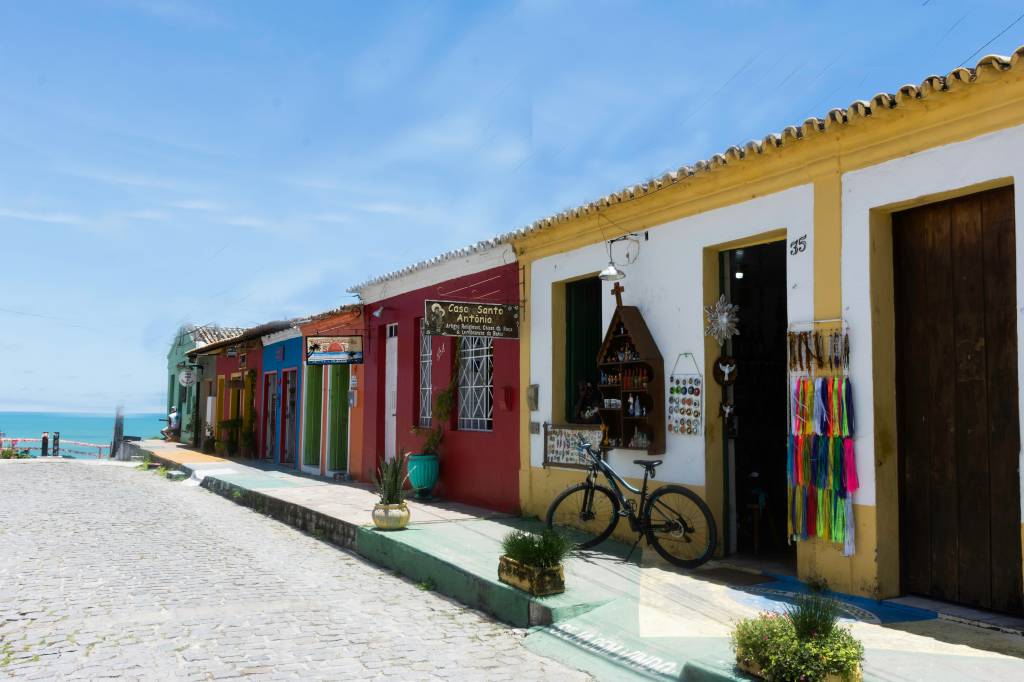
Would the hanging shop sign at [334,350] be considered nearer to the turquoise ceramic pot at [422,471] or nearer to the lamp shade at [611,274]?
the turquoise ceramic pot at [422,471]

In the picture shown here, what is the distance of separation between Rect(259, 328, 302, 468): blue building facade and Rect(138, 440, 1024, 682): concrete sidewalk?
9654 millimetres

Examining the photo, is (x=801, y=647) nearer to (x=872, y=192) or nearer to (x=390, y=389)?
(x=872, y=192)

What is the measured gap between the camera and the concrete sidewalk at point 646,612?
14.6ft

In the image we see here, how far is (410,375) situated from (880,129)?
8.73 metres

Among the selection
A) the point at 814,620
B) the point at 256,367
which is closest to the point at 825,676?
the point at 814,620

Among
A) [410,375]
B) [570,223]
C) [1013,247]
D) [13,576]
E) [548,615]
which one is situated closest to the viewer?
[1013,247]

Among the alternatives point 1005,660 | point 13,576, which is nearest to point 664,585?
point 1005,660

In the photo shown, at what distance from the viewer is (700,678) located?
434 cm

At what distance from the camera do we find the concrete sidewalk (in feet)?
14.6

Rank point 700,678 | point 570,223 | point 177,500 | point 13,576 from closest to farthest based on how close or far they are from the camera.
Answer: point 700,678
point 13,576
point 570,223
point 177,500

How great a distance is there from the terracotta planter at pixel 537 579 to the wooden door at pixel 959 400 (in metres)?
2.58

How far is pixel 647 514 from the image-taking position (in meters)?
7.45

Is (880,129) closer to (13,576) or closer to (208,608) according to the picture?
(208,608)

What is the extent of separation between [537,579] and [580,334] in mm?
4303
